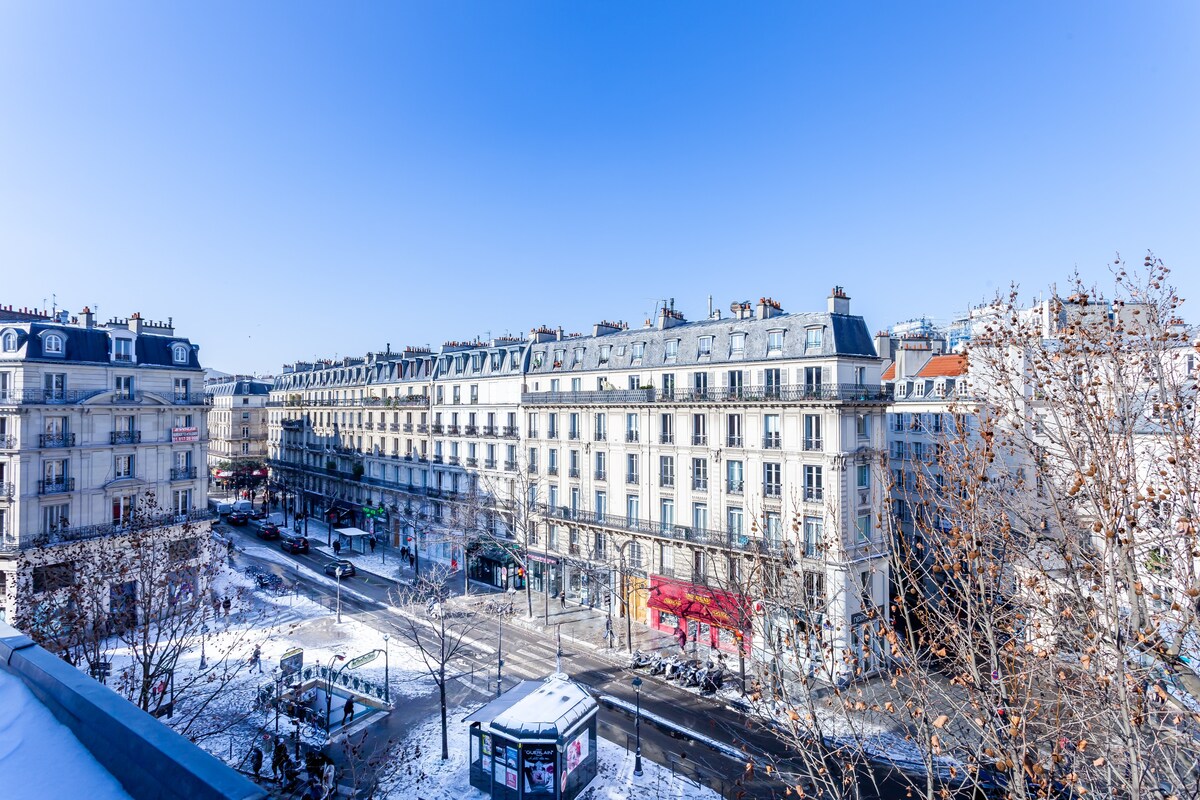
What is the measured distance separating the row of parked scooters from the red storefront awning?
1.90m

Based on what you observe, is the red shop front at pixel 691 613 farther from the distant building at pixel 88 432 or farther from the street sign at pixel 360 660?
the distant building at pixel 88 432

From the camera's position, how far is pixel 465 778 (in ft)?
65.1

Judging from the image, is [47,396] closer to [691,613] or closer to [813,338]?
[691,613]

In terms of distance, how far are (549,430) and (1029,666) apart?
106ft

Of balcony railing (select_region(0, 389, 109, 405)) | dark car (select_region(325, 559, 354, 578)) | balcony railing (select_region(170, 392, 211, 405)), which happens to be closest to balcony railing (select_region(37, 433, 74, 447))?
balcony railing (select_region(0, 389, 109, 405))

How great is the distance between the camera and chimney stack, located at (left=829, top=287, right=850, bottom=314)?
2873cm

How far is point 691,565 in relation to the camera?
31.8m

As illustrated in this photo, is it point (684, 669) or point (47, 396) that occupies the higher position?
point (47, 396)

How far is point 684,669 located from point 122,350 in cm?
3524

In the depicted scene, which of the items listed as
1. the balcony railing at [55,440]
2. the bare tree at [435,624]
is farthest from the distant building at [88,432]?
the bare tree at [435,624]

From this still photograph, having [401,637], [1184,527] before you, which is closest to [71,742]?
[1184,527]

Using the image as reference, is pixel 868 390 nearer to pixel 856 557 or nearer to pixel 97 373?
pixel 856 557

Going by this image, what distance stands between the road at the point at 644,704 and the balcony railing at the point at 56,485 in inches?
602

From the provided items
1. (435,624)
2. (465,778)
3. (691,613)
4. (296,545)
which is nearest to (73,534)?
(296,545)
